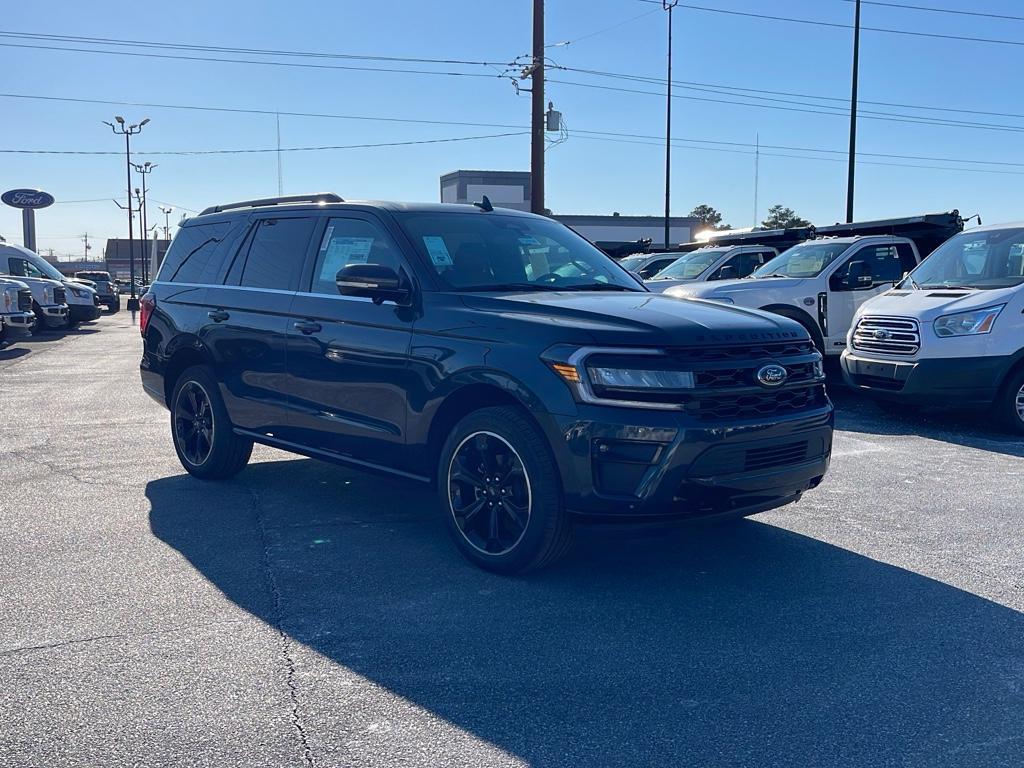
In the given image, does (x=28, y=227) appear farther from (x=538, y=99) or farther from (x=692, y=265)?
(x=692, y=265)

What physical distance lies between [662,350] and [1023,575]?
7.43 ft

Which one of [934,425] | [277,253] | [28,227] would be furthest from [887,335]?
[28,227]

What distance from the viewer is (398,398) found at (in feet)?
17.6

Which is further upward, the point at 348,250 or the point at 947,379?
the point at 348,250

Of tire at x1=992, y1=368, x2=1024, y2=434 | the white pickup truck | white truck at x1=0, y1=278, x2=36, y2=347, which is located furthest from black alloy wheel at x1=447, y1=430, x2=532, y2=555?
white truck at x1=0, y1=278, x2=36, y2=347

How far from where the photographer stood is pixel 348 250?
595cm

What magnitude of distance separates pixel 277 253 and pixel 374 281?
1.54m

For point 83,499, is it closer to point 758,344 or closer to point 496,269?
point 496,269

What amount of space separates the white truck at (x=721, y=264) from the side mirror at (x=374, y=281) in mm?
11020

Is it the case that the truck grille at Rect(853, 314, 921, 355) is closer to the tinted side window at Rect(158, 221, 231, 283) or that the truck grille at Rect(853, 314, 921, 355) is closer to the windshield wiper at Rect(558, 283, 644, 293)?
the windshield wiper at Rect(558, 283, 644, 293)

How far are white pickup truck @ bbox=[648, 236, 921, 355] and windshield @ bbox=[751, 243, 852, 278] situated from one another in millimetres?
13

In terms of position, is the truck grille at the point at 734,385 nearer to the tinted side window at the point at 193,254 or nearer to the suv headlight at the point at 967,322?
the tinted side window at the point at 193,254

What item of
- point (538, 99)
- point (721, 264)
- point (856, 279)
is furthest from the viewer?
point (538, 99)

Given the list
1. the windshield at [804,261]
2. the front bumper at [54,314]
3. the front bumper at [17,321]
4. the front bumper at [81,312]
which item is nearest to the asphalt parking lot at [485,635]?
the windshield at [804,261]
